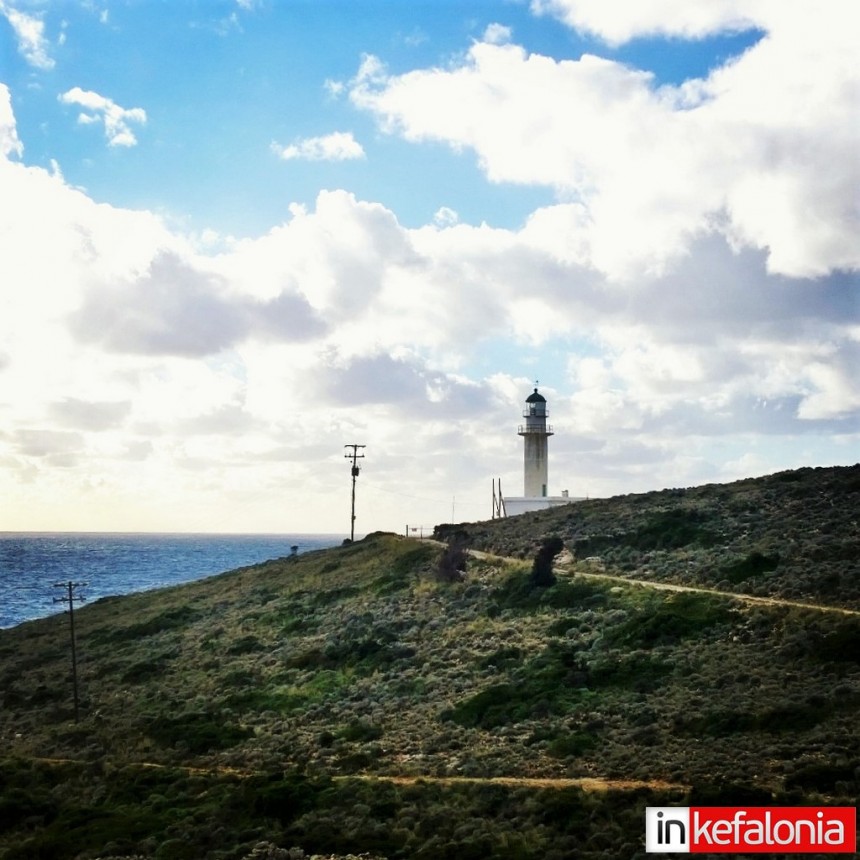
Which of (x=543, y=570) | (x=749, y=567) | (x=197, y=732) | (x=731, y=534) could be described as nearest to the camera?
(x=197, y=732)

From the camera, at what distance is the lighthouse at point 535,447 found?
82875mm

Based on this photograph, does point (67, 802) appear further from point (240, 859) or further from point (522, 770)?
point (522, 770)

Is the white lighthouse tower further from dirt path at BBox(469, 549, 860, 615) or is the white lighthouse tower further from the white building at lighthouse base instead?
dirt path at BBox(469, 549, 860, 615)

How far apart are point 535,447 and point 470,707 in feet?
173

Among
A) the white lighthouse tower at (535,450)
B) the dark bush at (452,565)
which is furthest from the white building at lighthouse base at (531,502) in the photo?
the dark bush at (452,565)

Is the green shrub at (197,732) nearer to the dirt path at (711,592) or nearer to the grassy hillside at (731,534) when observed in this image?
the dirt path at (711,592)

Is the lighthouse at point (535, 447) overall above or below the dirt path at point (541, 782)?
above

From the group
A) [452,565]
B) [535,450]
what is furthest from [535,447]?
[452,565]

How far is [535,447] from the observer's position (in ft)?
273

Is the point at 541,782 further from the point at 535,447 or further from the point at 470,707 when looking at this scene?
the point at 535,447

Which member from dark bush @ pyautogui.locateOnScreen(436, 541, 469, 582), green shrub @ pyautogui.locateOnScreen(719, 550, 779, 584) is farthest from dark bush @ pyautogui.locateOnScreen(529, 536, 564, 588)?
green shrub @ pyautogui.locateOnScreen(719, 550, 779, 584)

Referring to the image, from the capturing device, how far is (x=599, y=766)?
2475cm

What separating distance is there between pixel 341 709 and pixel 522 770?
1123cm

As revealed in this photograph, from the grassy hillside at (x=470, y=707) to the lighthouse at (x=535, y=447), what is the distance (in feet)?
82.6
